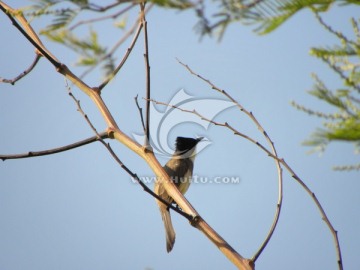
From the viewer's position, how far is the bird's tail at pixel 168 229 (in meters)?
5.52

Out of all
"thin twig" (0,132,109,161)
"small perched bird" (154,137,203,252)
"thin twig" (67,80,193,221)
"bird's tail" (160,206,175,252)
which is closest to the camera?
"thin twig" (67,80,193,221)

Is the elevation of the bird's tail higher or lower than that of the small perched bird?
lower

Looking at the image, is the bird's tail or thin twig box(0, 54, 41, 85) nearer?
thin twig box(0, 54, 41, 85)

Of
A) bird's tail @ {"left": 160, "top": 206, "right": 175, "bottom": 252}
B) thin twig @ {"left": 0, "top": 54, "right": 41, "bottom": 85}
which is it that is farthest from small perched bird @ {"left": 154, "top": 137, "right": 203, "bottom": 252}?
thin twig @ {"left": 0, "top": 54, "right": 41, "bottom": 85}

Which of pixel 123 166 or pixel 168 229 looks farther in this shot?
pixel 168 229

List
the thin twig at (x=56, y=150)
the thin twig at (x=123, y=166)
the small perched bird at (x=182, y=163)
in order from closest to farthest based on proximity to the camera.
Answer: the thin twig at (x=123, y=166) < the thin twig at (x=56, y=150) < the small perched bird at (x=182, y=163)

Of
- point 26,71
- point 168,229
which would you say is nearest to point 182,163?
point 168,229

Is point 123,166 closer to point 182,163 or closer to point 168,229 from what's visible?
point 168,229

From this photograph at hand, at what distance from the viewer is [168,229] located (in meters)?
5.82

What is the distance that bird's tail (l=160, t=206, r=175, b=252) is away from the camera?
5520 mm

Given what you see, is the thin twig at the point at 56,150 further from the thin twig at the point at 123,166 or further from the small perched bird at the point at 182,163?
the small perched bird at the point at 182,163

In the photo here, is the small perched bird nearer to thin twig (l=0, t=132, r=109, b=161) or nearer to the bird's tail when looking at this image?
the bird's tail

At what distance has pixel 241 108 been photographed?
2.87m

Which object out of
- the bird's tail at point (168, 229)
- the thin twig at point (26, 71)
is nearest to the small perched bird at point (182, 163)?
the bird's tail at point (168, 229)
